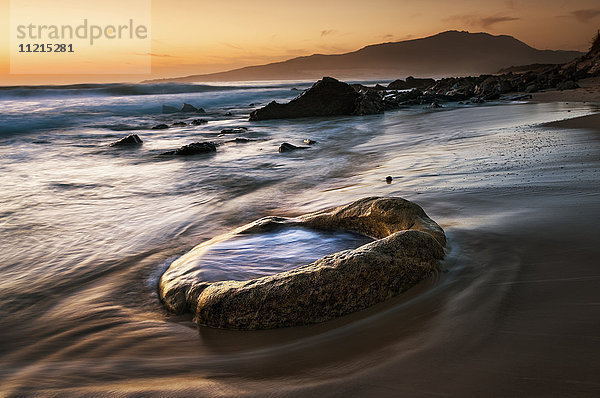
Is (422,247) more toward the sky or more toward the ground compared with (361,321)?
more toward the sky

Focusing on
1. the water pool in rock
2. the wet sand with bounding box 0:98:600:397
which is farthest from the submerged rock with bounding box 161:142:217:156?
the water pool in rock

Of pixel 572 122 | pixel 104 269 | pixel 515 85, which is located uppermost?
pixel 515 85

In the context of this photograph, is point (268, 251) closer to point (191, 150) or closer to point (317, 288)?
point (317, 288)

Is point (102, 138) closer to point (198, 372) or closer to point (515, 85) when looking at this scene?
point (198, 372)

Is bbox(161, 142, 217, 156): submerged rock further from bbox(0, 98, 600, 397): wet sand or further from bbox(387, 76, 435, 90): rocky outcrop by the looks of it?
bbox(387, 76, 435, 90): rocky outcrop

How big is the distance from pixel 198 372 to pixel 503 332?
140cm

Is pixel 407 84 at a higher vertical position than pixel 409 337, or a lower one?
higher

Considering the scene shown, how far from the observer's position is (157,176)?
8.15m

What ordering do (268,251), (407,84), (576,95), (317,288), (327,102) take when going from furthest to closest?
(407,84)
(327,102)
(576,95)
(268,251)
(317,288)

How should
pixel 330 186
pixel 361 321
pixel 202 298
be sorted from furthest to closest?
pixel 330 186 → pixel 202 298 → pixel 361 321

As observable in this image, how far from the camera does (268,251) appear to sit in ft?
11.3

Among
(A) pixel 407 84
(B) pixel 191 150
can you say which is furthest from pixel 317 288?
(A) pixel 407 84

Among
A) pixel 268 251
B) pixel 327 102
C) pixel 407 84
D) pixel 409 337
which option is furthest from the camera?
pixel 407 84

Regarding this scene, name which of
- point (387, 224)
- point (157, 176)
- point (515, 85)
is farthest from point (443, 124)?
point (515, 85)
